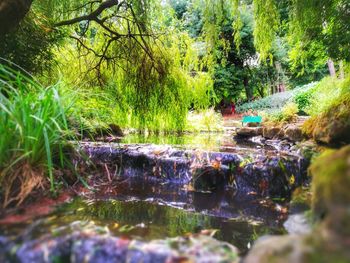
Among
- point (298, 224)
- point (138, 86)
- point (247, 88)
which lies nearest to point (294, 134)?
point (138, 86)

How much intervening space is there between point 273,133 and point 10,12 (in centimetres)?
530

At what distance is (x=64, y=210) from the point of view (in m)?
1.95

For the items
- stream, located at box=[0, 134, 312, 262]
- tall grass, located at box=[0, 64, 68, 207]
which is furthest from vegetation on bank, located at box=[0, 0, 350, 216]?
tall grass, located at box=[0, 64, 68, 207]

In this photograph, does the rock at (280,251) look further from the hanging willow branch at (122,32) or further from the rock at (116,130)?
the rock at (116,130)

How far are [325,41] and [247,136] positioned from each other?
2.92 meters

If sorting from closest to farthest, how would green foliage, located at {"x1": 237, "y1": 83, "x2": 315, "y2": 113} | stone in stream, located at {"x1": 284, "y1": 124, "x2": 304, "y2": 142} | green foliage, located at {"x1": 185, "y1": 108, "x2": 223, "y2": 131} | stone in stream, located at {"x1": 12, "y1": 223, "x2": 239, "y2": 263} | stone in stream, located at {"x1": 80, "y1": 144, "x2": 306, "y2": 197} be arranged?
stone in stream, located at {"x1": 12, "y1": 223, "x2": 239, "y2": 263}
stone in stream, located at {"x1": 80, "y1": 144, "x2": 306, "y2": 197}
stone in stream, located at {"x1": 284, "y1": 124, "x2": 304, "y2": 142}
green foliage, located at {"x1": 185, "y1": 108, "x2": 223, "y2": 131}
green foliage, located at {"x1": 237, "y1": 83, "x2": 315, "y2": 113}

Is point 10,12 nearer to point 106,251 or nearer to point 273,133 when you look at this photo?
point 106,251

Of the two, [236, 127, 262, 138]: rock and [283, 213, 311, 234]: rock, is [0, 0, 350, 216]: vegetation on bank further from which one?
[283, 213, 311, 234]: rock

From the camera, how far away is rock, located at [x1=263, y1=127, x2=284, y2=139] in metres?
6.34

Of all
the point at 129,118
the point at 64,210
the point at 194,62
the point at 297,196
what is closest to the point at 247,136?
the point at 194,62

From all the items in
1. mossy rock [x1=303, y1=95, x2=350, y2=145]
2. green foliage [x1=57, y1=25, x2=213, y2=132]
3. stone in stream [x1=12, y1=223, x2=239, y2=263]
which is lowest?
stone in stream [x1=12, y1=223, x2=239, y2=263]

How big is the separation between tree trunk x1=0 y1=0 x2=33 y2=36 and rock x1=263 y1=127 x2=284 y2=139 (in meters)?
5.02

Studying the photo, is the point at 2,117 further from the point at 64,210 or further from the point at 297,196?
the point at 297,196

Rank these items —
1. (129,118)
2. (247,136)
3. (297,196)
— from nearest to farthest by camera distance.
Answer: (297,196) → (129,118) → (247,136)
